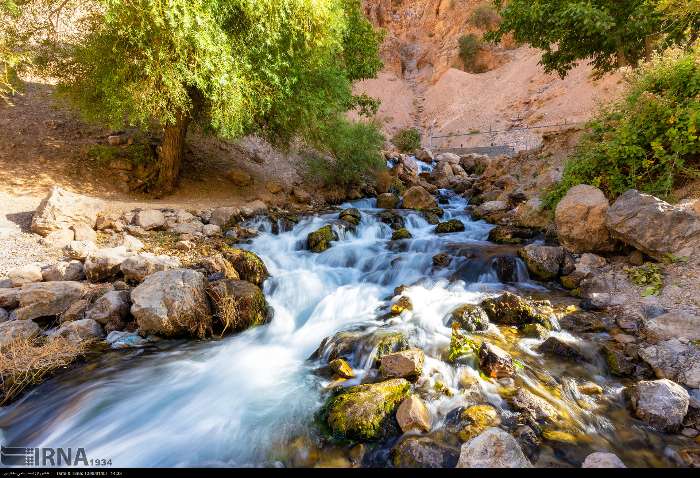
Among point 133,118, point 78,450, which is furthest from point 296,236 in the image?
point 78,450

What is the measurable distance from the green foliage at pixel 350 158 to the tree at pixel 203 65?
319 cm

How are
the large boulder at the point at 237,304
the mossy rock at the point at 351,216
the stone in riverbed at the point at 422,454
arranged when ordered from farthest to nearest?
1. the mossy rock at the point at 351,216
2. the large boulder at the point at 237,304
3. the stone in riverbed at the point at 422,454

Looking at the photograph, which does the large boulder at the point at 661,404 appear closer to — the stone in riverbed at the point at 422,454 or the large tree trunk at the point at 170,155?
the stone in riverbed at the point at 422,454

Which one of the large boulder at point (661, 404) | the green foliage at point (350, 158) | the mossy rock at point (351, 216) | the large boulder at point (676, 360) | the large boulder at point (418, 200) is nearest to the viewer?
the large boulder at point (661, 404)

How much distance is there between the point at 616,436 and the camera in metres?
3.66

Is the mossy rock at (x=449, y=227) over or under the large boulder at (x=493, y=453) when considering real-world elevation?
over

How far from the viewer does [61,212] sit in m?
8.41

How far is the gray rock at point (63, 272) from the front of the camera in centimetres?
655

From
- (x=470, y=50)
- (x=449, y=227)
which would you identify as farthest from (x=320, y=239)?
(x=470, y=50)

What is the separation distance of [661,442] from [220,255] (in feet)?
23.6

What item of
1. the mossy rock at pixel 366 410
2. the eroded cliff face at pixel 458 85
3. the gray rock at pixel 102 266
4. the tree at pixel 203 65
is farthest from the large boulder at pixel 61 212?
the eroded cliff face at pixel 458 85

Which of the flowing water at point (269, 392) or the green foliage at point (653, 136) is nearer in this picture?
the flowing water at point (269, 392)

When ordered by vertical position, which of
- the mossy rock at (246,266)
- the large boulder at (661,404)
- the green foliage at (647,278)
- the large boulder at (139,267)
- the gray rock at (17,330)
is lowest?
the large boulder at (661,404)
